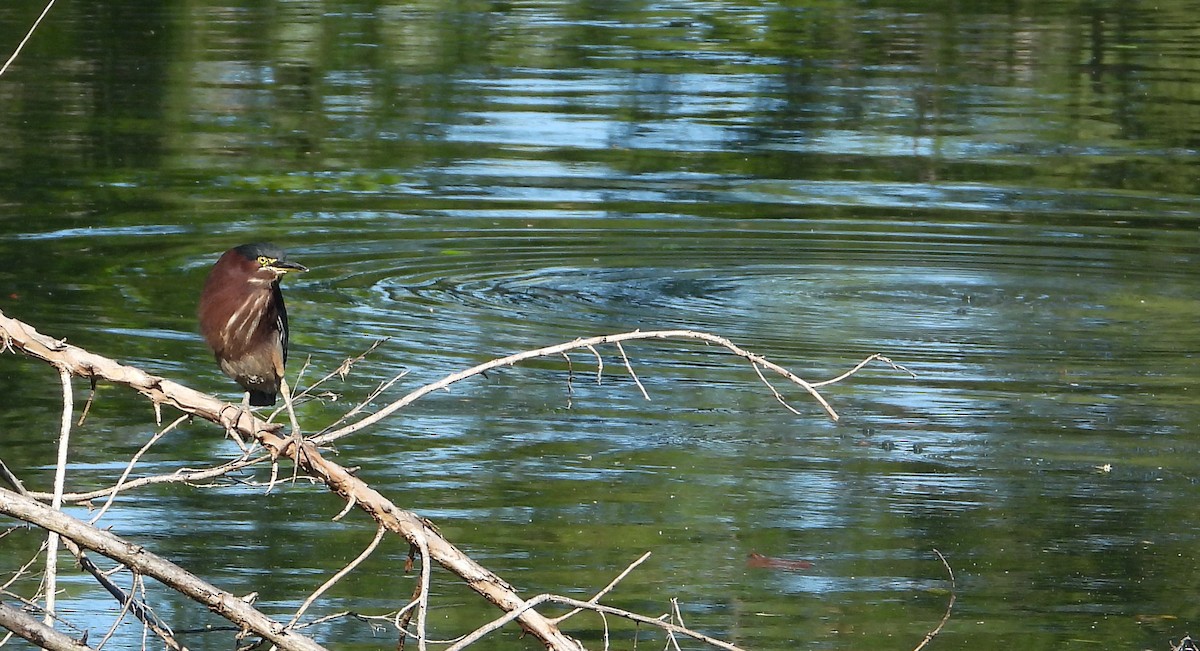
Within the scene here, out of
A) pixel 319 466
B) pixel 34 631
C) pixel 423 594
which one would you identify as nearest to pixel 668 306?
pixel 319 466

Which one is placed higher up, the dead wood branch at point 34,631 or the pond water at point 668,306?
the dead wood branch at point 34,631

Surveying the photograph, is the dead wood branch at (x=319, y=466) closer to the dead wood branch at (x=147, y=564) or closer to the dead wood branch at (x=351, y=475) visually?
the dead wood branch at (x=351, y=475)

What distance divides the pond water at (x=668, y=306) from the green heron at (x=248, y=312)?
3.00 ft

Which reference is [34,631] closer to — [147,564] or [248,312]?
[147,564]

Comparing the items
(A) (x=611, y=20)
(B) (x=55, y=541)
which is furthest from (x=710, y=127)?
(B) (x=55, y=541)

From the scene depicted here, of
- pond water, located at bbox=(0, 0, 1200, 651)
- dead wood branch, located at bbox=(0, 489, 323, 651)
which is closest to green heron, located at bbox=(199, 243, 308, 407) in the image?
pond water, located at bbox=(0, 0, 1200, 651)

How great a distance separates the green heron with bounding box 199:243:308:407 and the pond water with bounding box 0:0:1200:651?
35.9 inches

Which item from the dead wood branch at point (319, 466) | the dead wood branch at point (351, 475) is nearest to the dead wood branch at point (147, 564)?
the dead wood branch at point (351, 475)

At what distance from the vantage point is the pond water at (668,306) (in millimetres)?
6676

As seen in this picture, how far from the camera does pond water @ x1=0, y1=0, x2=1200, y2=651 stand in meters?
6.68

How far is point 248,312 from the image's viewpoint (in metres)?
5.61

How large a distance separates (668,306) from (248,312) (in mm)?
4801

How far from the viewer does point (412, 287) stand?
422 inches

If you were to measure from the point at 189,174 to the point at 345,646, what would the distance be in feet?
27.3
